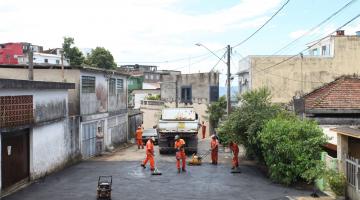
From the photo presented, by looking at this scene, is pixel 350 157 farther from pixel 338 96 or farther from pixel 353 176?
pixel 338 96

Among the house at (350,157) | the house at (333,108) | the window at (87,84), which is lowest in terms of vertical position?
the house at (350,157)

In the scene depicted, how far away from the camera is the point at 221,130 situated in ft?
74.6

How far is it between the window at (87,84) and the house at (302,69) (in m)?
17.5

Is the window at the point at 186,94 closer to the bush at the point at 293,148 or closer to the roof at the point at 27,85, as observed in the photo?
the roof at the point at 27,85

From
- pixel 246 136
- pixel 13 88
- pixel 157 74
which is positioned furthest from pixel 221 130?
pixel 157 74

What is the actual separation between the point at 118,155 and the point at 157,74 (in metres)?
66.1

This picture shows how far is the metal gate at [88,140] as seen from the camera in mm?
25000

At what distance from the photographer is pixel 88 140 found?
84.7 ft

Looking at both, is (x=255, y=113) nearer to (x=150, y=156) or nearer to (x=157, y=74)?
(x=150, y=156)

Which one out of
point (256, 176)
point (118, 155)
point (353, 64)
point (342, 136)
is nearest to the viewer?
point (342, 136)

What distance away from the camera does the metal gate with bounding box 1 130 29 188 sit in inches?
611

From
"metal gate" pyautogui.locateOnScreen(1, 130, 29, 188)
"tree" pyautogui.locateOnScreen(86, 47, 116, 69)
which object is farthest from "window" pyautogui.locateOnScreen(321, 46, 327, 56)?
"metal gate" pyautogui.locateOnScreen(1, 130, 29, 188)

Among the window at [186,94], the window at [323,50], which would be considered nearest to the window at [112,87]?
the window at [323,50]

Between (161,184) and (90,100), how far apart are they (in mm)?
10129
